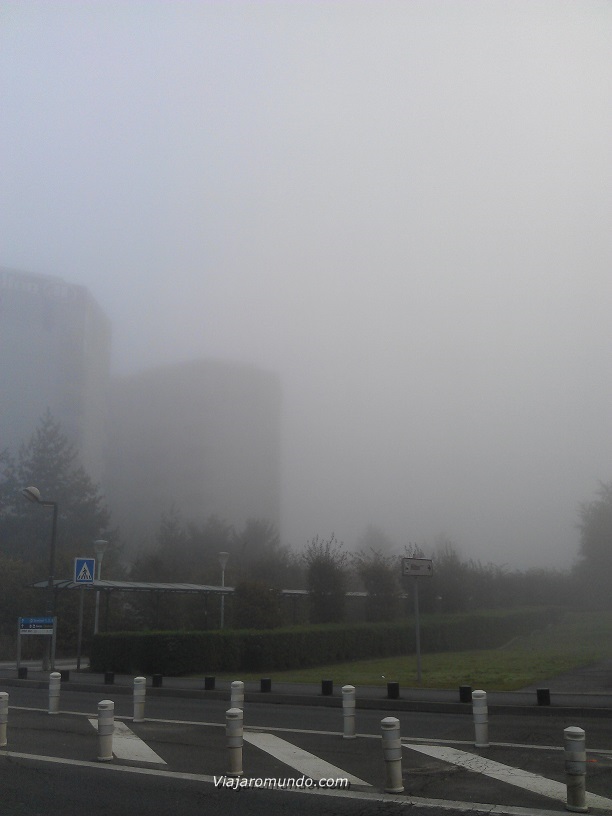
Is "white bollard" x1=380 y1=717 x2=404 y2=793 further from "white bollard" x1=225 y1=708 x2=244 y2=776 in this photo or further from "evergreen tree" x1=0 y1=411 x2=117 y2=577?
"evergreen tree" x1=0 y1=411 x2=117 y2=577

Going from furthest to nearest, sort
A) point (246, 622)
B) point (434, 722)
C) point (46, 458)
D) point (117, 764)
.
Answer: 1. point (46, 458)
2. point (246, 622)
3. point (434, 722)
4. point (117, 764)

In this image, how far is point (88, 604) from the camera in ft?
124

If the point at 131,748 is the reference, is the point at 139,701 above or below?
above

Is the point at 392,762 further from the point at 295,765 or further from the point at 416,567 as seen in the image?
the point at 416,567

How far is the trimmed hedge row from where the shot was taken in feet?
85.1

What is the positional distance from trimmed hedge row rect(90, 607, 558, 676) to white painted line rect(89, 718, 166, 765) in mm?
12754

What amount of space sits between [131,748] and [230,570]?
1391 inches

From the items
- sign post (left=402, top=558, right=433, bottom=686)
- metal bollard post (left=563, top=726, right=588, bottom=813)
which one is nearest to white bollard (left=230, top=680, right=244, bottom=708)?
metal bollard post (left=563, top=726, right=588, bottom=813)

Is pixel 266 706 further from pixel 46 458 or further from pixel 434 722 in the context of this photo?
pixel 46 458

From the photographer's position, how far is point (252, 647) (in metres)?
27.5

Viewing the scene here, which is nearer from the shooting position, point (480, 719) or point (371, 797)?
point (371, 797)

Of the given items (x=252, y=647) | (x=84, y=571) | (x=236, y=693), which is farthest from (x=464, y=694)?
(x=84, y=571)

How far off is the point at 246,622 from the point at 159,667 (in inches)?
229

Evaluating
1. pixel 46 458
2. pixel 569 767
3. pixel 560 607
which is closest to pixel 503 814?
pixel 569 767
